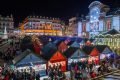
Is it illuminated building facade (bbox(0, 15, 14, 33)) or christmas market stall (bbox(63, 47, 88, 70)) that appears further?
illuminated building facade (bbox(0, 15, 14, 33))

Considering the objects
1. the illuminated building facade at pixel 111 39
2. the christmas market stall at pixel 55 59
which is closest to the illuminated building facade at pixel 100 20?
the illuminated building facade at pixel 111 39

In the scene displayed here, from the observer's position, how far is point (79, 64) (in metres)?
29.7

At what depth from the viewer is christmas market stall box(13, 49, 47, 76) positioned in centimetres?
2489

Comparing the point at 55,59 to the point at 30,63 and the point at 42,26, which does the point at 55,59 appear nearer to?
the point at 30,63

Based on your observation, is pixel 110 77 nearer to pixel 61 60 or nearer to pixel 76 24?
pixel 61 60

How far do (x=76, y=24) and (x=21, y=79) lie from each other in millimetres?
86185

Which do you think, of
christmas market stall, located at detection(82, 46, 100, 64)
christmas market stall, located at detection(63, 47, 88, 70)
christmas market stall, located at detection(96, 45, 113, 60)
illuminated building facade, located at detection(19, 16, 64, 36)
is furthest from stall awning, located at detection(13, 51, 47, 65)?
illuminated building facade, located at detection(19, 16, 64, 36)

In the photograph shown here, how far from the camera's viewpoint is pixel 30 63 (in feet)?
85.2

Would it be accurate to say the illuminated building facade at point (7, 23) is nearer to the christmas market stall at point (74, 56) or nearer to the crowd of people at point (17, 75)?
the christmas market stall at point (74, 56)

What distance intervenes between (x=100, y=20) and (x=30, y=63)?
6373 cm

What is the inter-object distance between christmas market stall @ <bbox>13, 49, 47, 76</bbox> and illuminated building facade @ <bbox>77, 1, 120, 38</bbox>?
54.4m

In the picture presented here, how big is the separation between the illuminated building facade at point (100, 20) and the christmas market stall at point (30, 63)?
179 ft

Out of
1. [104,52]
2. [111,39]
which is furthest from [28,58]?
[111,39]

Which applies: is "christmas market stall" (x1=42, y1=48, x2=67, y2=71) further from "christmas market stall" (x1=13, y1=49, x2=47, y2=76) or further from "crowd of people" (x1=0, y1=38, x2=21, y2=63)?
"crowd of people" (x1=0, y1=38, x2=21, y2=63)
